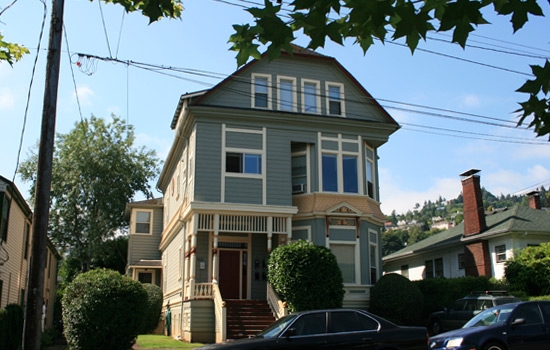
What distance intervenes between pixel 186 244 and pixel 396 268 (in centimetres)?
2049

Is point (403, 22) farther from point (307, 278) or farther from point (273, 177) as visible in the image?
point (273, 177)

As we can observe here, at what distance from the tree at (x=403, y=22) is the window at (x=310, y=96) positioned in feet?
62.9

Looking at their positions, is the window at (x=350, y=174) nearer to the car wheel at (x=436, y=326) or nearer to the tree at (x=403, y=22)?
the car wheel at (x=436, y=326)

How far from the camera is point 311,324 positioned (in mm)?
11633

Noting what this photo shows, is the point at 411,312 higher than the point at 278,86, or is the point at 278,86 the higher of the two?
the point at 278,86

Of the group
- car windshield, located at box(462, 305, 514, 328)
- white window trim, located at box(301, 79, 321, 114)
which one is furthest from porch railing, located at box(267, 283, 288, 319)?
white window trim, located at box(301, 79, 321, 114)

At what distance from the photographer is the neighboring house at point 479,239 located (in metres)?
27.6

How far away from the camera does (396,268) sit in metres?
39.7

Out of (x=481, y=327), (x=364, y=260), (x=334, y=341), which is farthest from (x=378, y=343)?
(x=364, y=260)

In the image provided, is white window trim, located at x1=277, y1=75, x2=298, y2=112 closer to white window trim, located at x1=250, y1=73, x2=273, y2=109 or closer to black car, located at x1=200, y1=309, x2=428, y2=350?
white window trim, located at x1=250, y1=73, x2=273, y2=109

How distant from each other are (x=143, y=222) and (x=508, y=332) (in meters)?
27.7

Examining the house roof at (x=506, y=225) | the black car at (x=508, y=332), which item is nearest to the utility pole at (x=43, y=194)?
the black car at (x=508, y=332)

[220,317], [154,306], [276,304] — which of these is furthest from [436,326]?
[154,306]

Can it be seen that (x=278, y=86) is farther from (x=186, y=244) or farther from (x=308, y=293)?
(x=308, y=293)
